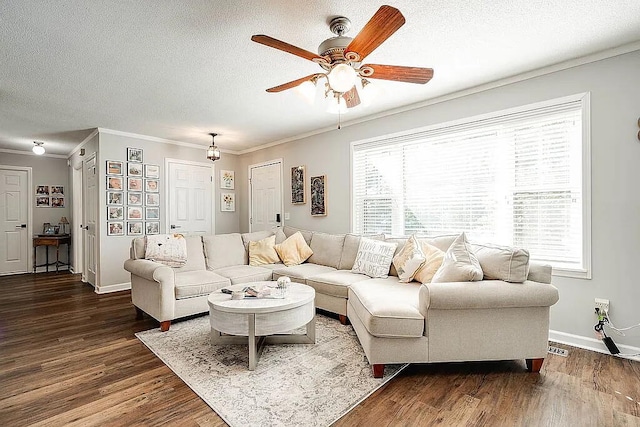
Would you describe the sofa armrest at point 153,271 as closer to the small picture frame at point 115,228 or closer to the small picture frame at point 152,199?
the small picture frame at point 115,228

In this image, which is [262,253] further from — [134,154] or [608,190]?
[608,190]

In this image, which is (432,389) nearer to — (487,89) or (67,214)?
(487,89)

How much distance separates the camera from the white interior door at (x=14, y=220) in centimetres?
618

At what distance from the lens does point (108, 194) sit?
15.9ft

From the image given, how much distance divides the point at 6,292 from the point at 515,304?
261 inches

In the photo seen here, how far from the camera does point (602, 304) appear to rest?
2.60 metres

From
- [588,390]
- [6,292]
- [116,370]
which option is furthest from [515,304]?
[6,292]

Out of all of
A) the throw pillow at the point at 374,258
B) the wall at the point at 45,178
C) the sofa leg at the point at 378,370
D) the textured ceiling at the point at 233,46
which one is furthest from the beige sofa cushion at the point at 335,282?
the wall at the point at 45,178

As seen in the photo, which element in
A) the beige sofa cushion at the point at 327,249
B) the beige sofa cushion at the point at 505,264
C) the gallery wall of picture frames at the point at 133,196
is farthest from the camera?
the gallery wall of picture frames at the point at 133,196

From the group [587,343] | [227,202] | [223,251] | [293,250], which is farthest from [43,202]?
[587,343]

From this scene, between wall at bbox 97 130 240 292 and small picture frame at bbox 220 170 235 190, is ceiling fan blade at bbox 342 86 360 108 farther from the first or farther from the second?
small picture frame at bbox 220 170 235 190

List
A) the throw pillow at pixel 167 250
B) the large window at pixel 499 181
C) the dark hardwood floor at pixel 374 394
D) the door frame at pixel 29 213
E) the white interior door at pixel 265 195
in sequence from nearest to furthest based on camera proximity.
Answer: the dark hardwood floor at pixel 374 394, the large window at pixel 499 181, the throw pillow at pixel 167 250, the white interior door at pixel 265 195, the door frame at pixel 29 213

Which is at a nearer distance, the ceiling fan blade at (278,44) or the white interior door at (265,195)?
the ceiling fan blade at (278,44)

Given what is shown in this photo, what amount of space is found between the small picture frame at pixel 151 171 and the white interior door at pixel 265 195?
1.65 m
